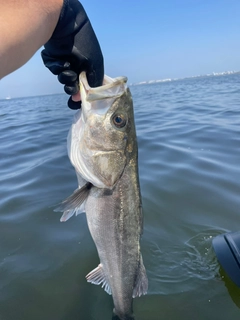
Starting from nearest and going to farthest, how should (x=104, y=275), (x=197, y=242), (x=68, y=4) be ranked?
(x=68, y=4) < (x=104, y=275) < (x=197, y=242)

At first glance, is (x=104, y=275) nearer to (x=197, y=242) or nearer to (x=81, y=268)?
(x=81, y=268)

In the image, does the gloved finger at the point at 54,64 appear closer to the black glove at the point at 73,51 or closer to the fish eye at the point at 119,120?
the black glove at the point at 73,51

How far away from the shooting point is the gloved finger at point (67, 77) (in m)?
2.10

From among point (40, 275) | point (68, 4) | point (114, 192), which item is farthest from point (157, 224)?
point (68, 4)

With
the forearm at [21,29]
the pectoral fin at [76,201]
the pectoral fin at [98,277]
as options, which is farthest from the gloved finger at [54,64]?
the pectoral fin at [98,277]

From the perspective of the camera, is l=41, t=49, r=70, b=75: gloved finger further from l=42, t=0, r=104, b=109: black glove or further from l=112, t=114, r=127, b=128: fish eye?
l=112, t=114, r=127, b=128: fish eye

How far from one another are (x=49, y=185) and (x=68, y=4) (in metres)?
4.12

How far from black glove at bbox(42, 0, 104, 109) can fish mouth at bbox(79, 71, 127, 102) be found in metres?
0.07

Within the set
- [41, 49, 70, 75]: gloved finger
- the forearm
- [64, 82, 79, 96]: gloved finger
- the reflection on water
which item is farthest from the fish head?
the reflection on water

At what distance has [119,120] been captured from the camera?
227cm

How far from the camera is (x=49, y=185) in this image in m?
5.57

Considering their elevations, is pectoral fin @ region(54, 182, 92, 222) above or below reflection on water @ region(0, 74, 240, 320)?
above

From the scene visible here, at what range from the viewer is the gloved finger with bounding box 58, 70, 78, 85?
210 centimetres

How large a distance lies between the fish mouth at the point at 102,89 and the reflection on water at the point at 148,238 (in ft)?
6.93
